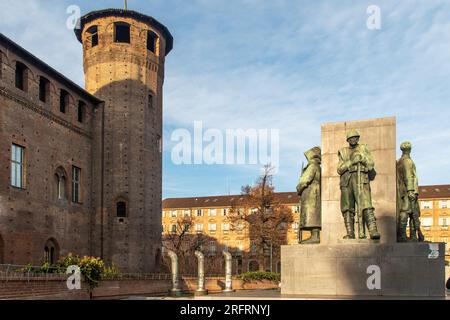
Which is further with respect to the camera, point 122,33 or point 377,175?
point 122,33

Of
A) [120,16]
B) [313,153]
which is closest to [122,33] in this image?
[120,16]

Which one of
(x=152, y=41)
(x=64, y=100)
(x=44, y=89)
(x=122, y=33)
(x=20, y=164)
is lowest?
(x=20, y=164)

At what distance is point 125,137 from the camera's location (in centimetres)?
4441

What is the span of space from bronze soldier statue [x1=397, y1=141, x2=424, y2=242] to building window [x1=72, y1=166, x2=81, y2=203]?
3194 cm

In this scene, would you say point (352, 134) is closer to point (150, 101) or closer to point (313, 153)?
point (313, 153)

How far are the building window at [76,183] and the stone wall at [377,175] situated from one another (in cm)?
3081

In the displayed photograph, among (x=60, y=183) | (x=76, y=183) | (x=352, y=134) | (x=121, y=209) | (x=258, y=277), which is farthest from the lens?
(x=258, y=277)

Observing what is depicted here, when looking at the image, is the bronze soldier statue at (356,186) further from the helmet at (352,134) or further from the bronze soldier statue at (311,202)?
the bronze soldier statue at (311,202)

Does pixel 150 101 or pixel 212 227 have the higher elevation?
pixel 150 101

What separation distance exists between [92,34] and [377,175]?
126ft

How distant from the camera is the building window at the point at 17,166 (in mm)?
33625

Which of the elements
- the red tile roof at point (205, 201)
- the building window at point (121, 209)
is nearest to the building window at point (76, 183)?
the building window at point (121, 209)

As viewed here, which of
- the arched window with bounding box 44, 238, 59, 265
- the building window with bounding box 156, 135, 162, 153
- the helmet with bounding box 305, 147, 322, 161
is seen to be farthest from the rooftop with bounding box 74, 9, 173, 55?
the helmet with bounding box 305, 147, 322, 161

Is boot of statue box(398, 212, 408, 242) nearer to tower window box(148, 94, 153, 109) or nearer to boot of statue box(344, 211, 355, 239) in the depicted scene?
boot of statue box(344, 211, 355, 239)
